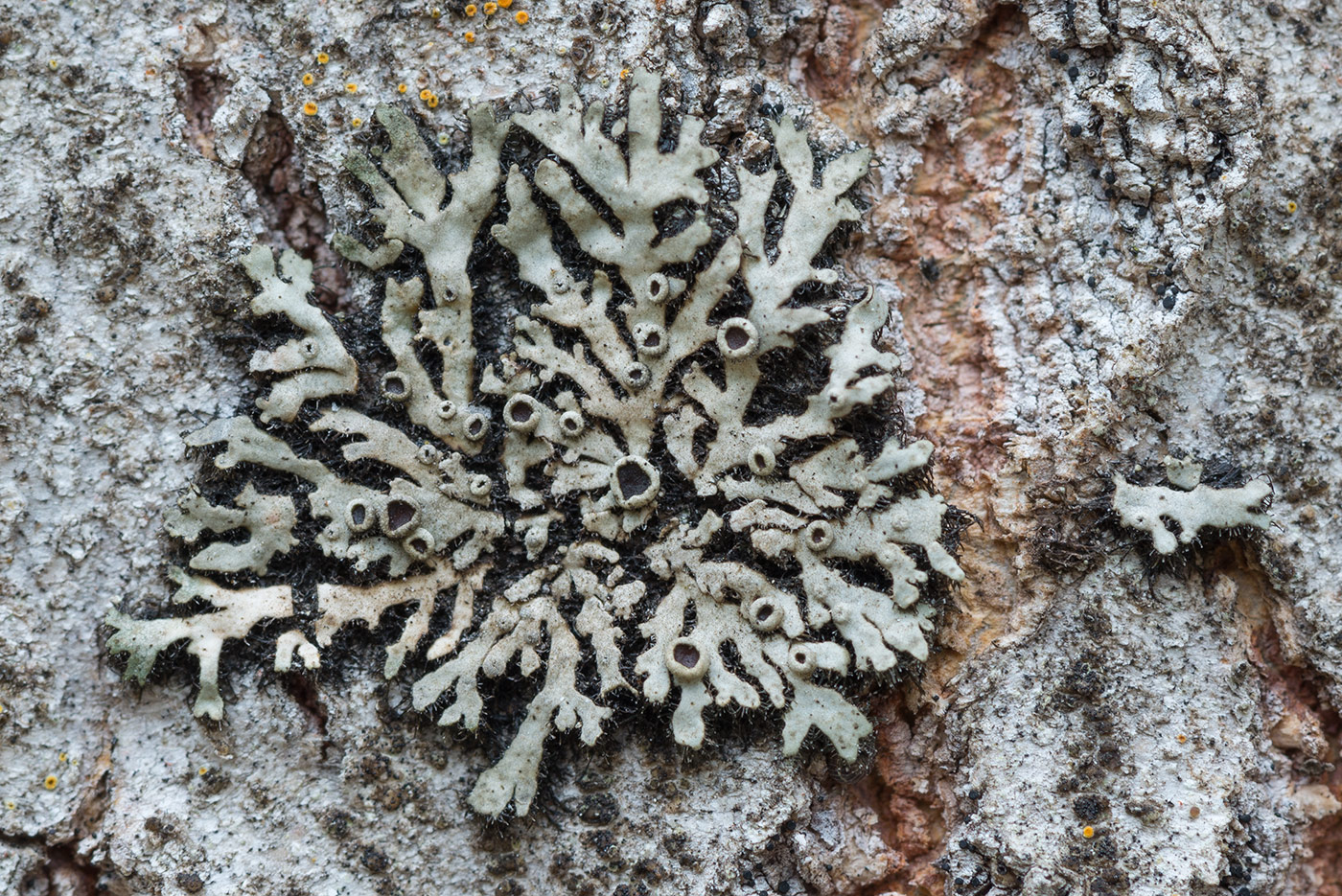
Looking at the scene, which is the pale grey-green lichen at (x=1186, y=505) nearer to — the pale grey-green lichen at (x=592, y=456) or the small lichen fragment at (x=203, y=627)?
the pale grey-green lichen at (x=592, y=456)

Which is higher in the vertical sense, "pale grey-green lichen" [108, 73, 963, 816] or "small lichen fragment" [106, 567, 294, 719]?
"pale grey-green lichen" [108, 73, 963, 816]

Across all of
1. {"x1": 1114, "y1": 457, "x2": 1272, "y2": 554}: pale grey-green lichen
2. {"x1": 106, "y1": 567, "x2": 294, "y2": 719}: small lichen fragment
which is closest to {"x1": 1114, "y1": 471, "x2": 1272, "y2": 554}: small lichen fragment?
{"x1": 1114, "y1": 457, "x2": 1272, "y2": 554}: pale grey-green lichen

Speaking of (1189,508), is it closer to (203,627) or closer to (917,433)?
(917,433)

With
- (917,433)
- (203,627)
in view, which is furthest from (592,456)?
(203,627)

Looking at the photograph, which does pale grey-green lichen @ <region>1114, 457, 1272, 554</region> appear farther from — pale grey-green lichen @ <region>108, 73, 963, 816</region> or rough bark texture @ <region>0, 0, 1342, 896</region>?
pale grey-green lichen @ <region>108, 73, 963, 816</region>

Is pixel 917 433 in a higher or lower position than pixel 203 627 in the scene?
higher

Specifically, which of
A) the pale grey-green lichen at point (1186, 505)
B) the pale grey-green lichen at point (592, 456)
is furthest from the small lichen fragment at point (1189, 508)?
the pale grey-green lichen at point (592, 456)

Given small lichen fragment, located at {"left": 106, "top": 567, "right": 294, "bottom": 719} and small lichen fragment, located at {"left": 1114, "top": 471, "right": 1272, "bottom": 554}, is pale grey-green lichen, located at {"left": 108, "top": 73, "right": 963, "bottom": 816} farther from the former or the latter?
small lichen fragment, located at {"left": 1114, "top": 471, "right": 1272, "bottom": 554}

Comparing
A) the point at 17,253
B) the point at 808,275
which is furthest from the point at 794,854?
the point at 17,253
